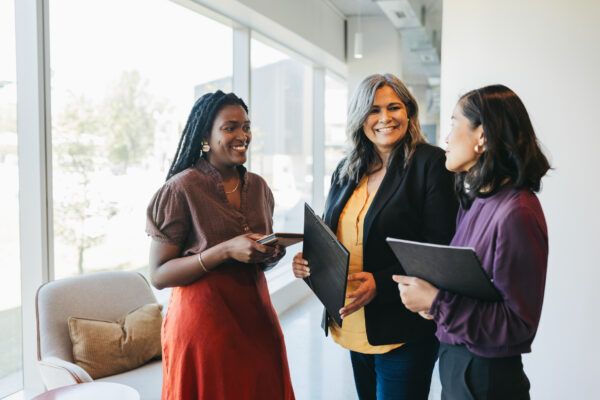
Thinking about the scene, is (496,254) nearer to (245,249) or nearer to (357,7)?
(245,249)

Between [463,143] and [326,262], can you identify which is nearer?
[463,143]

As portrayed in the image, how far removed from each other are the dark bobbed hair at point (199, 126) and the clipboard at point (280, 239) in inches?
16.6

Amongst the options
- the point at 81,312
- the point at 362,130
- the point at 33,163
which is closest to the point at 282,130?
the point at 33,163

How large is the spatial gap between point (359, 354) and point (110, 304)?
1.48m

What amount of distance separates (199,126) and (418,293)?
94 centimetres

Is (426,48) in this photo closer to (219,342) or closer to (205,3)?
(205,3)

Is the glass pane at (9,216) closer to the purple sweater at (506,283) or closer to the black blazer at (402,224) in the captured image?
the black blazer at (402,224)

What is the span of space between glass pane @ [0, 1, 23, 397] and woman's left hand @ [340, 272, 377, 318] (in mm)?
1935

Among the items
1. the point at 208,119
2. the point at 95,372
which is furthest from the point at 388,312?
the point at 95,372

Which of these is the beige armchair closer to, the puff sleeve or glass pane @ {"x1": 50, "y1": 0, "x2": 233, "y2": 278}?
glass pane @ {"x1": 50, "y1": 0, "x2": 233, "y2": 278}

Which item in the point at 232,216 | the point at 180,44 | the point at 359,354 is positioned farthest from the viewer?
the point at 180,44

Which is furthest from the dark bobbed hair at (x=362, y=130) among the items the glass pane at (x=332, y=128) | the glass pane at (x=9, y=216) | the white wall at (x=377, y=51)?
the glass pane at (x=332, y=128)

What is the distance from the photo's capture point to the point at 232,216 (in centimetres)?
171

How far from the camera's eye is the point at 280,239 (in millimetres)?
1667
